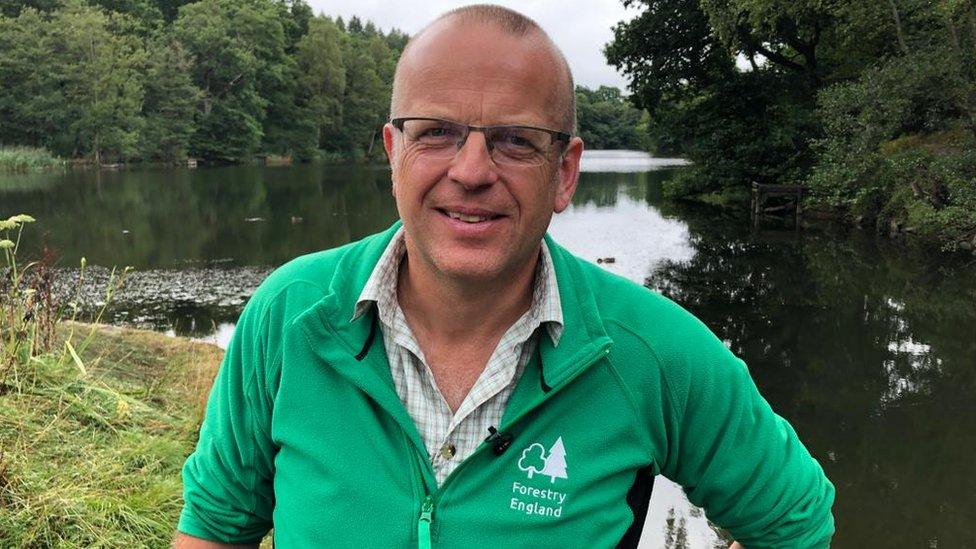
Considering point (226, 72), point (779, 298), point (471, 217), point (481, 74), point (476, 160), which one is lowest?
point (779, 298)

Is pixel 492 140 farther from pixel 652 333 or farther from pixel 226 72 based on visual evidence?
pixel 226 72

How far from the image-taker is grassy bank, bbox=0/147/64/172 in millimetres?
35219

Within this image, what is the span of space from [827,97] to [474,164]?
1744cm

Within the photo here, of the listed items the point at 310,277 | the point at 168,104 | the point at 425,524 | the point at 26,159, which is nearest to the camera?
the point at 425,524

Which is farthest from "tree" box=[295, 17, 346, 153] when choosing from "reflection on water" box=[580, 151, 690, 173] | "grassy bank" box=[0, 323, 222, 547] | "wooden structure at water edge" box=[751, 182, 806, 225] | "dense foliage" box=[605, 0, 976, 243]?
"grassy bank" box=[0, 323, 222, 547]

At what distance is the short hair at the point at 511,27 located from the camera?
142 cm

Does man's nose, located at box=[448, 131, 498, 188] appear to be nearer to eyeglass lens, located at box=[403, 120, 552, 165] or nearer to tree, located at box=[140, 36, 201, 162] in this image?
eyeglass lens, located at box=[403, 120, 552, 165]

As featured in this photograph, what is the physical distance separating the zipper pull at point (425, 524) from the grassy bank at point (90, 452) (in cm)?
231

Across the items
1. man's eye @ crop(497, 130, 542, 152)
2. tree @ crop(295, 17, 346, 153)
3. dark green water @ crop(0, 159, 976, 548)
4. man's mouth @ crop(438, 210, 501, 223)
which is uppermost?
tree @ crop(295, 17, 346, 153)

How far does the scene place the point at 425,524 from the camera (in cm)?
131

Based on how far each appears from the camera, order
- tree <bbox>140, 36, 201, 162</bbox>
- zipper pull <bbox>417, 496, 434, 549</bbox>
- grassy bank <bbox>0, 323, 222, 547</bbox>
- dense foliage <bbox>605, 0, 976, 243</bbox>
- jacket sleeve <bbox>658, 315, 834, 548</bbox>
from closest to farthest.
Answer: zipper pull <bbox>417, 496, 434, 549</bbox> < jacket sleeve <bbox>658, 315, 834, 548</bbox> < grassy bank <bbox>0, 323, 222, 547</bbox> < dense foliage <bbox>605, 0, 976, 243</bbox> < tree <bbox>140, 36, 201, 162</bbox>

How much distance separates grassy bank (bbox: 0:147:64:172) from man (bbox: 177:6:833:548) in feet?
131

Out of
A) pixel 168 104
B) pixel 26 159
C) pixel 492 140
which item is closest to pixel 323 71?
pixel 168 104

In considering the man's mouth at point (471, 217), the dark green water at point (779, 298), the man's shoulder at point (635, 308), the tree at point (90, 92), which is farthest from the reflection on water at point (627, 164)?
the man's mouth at point (471, 217)
